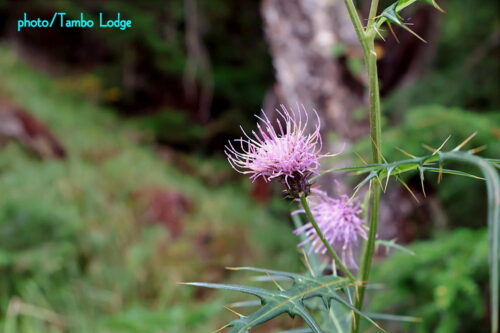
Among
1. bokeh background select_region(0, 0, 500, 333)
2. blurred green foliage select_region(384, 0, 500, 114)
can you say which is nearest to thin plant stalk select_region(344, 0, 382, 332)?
bokeh background select_region(0, 0, 500, 333)

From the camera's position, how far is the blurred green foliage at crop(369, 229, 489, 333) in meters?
1.94

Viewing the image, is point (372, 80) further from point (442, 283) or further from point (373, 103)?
point (442, 283)

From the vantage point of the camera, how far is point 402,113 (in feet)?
10.00

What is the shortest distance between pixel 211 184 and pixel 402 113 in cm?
344

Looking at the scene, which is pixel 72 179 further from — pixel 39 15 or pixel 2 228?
pixel 39 15

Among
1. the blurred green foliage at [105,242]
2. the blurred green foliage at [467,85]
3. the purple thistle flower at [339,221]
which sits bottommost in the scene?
the blurred green foliage at [105,242]

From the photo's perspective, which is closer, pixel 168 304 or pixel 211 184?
pixel 168 304

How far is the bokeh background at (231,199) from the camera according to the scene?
2.27m

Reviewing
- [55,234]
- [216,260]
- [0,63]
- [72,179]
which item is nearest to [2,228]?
[55,234]

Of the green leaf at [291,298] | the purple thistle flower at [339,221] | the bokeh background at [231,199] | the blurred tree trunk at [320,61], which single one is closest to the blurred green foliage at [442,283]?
the bokeh background at [231,199]

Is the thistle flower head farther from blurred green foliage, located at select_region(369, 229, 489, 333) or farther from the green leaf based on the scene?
blurred green foliage, located at select_region(369, 229, 489, 333)

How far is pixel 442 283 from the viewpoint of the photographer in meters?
1.94

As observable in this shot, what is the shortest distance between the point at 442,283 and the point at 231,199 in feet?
11.4

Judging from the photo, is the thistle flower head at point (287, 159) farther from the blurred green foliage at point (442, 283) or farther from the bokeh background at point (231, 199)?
the blurred green foliage at point (442, 283)
